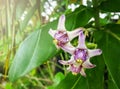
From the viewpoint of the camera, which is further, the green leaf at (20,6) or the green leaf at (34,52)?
the green leaf at (20,6)

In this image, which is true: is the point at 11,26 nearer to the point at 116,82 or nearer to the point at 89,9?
the point at 89,9

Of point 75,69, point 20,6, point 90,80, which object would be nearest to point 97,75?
point 90,80

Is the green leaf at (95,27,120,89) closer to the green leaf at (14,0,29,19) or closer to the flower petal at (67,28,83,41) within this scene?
the flower petal at (67,28,83,41)

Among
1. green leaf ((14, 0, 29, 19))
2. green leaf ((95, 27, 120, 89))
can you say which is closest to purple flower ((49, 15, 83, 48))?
green leaf ((95, 27, 120, 89))

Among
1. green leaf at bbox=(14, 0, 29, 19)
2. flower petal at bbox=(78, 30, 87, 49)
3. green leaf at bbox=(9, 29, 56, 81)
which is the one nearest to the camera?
flower petal at bbox=(78, 30, 87, 49)

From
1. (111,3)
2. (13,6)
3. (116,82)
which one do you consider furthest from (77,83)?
(13,6)

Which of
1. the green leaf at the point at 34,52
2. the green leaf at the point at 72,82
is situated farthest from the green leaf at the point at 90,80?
the green leaf at the point at 34,52

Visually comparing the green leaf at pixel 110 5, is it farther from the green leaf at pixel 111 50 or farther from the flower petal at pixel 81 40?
the flower petal at pixel 81 40
